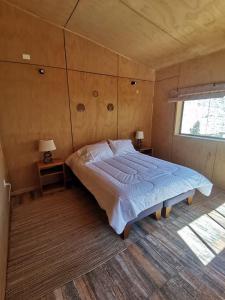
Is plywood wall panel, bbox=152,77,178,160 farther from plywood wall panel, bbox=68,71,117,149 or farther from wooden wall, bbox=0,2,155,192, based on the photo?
plywood wall panel, bbox=68,71,117,149

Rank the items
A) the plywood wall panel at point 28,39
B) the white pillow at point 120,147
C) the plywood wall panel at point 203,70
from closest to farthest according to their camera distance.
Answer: the plywood wall panel at point 28,39 < the plywood wall panel at point 203,70 < the white pillow at point 120,147

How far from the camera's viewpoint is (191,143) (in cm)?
A: 339

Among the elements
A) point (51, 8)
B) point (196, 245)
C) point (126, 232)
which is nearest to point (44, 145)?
point (126, 232)

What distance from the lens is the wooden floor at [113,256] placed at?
1.33 metres

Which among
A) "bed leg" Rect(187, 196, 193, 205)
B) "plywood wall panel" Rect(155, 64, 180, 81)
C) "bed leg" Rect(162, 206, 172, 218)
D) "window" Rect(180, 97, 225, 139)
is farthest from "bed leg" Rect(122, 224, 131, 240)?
"plywood wall panel" Rect(155, 64, 180, 81)

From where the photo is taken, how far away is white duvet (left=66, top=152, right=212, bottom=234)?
1751 millimetres

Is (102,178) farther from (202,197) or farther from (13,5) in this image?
(13,5)

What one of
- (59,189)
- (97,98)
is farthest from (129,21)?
(59,189)

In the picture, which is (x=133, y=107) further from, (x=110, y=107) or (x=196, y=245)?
(x=196, y=245)

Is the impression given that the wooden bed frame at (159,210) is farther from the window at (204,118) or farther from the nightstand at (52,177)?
the nightstand at (52,177)

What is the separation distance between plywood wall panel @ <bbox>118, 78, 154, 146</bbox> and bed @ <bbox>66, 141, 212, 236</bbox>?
1.36m

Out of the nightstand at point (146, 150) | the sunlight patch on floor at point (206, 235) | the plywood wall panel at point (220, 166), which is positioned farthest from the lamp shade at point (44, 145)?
the plywood wall panel at point (220, 166)

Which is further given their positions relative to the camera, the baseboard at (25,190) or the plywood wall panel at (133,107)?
the plywood wall panel at (133,107)

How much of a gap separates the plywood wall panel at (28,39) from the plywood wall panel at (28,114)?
6.0 inches
